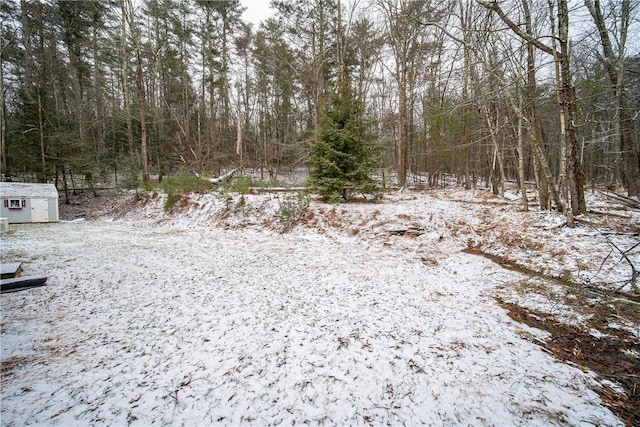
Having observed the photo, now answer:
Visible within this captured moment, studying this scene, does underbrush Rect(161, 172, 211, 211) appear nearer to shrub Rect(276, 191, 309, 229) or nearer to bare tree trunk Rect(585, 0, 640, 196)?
shrub Rect(276, 191, 309, 229)

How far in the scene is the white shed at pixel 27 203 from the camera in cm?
1167

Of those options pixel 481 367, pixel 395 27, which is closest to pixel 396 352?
pixel 481 367

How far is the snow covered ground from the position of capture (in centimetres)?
211

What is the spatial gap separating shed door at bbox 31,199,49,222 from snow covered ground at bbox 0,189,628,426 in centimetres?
890

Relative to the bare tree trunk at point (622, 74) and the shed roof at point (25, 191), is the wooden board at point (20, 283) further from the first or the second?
the bare tree trunk at point (622, 74)

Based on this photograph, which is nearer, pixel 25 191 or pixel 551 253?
pixel 551 253

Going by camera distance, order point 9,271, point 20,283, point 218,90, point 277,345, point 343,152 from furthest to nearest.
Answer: point 218,90, point 343,152, point 9,271, point 20,283, point 277,345

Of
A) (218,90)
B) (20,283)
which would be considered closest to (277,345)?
(20,283)

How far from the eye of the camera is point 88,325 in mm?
3285

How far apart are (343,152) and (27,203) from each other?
15.1m

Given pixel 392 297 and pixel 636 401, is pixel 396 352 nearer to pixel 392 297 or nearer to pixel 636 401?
pixel 392 297

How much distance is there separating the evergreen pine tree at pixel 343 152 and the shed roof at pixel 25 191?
1367 cm

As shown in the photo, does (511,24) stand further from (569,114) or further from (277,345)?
(277,345)

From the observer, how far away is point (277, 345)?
2.92 metres
